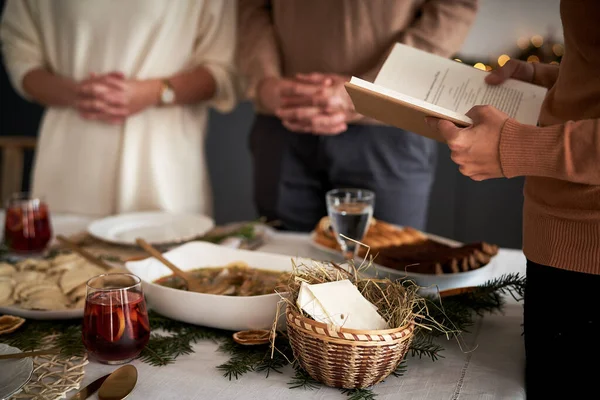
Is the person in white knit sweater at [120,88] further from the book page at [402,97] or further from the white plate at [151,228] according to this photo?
the book page at [402,97]

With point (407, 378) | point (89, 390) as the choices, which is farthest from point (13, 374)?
point (407, 378)

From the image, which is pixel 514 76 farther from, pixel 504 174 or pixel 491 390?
pixel 491 390

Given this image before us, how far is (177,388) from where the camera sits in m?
0.75

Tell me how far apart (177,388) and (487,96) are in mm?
583

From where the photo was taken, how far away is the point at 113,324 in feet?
2.56

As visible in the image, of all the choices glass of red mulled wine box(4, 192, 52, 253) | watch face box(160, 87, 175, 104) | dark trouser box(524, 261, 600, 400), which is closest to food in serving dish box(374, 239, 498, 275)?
dark trouser box(524, 261, 600, 400)

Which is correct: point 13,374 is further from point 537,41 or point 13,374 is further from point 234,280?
point 537,41

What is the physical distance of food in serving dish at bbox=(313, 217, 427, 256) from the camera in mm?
1233

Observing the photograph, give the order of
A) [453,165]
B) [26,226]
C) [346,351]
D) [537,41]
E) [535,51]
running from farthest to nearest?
[537,41] < [535,51] < [453,165] < [26,226] < [346,351]

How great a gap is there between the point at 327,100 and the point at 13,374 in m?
1.00

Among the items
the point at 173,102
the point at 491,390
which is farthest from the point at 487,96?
the point at 173,102

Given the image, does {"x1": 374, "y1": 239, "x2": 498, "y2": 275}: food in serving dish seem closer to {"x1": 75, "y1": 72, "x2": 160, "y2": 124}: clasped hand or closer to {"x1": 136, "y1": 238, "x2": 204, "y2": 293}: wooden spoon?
{"x1": 136, "y1": 238, "x2": 204, "y2": 293}: wooden spoon

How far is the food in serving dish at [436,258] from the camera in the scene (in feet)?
3.49

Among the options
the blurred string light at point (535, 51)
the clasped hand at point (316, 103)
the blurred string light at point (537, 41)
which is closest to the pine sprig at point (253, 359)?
the clasped hand at point (316, 103)
